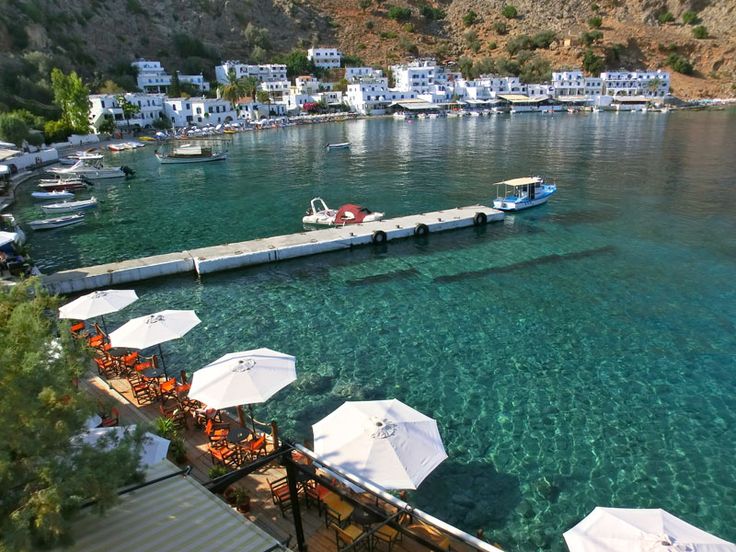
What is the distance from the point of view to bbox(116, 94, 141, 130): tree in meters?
96.9

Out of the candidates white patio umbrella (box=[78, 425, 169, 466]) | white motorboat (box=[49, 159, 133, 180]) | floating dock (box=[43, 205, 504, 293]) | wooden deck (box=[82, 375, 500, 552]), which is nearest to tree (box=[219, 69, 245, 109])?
white motorboat (box=[49, 159, 133, 180])

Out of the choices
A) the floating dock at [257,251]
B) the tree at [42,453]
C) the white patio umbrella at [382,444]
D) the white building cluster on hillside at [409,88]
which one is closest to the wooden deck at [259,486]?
the white patio umbrella at [382,444]

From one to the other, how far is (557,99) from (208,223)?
5530 inches

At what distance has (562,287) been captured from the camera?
75.0 ft

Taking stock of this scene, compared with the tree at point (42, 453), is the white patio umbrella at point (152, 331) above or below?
below

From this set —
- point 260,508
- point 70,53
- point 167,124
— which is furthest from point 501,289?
point 70,53

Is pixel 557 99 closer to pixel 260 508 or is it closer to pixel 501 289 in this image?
pixel 501 289

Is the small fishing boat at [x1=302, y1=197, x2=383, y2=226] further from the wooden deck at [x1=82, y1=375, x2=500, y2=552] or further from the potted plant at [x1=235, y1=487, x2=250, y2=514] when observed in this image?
the potted plant at [x1=235, y1=487, x2=250, y2=514]

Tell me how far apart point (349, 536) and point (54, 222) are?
122 ft

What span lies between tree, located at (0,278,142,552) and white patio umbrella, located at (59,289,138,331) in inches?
412

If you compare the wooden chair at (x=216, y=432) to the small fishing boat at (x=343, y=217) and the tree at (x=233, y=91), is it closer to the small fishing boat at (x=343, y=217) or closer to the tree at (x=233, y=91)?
the small fishing boat at (x=343, y=217)

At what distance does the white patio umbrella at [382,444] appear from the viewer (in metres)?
9.46

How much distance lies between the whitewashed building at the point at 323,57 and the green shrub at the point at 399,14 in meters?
41.6

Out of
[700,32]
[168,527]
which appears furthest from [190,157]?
[700,32]
